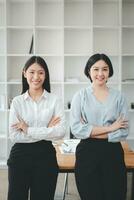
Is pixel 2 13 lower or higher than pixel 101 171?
higher

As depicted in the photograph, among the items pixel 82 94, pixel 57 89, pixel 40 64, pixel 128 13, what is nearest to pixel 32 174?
pixel 82 94

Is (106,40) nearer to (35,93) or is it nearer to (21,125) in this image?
(35,93)

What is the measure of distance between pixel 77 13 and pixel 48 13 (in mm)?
449

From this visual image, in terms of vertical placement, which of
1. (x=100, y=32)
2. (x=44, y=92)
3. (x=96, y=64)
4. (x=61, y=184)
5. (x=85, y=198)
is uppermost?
(x=100, y=32)

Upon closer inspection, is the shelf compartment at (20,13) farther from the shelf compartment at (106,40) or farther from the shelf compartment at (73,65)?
the shelf compartment at (106,40)

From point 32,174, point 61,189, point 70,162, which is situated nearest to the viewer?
point 32,174

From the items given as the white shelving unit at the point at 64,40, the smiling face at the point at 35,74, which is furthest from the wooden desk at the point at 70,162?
the white shelving unit at the point at 64,40

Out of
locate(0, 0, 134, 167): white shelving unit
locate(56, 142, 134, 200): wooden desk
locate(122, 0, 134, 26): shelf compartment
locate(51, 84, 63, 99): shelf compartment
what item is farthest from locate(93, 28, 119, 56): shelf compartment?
locate(56, 142, 134, 200): wooden desk

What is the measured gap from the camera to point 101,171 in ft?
7.81

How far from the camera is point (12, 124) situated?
244 cm

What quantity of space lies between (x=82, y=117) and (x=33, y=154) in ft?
1.53

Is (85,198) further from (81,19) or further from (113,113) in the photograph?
(81,19)

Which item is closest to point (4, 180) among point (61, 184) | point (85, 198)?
point (61, 184)

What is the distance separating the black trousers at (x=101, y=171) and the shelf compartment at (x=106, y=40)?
3097 mm
